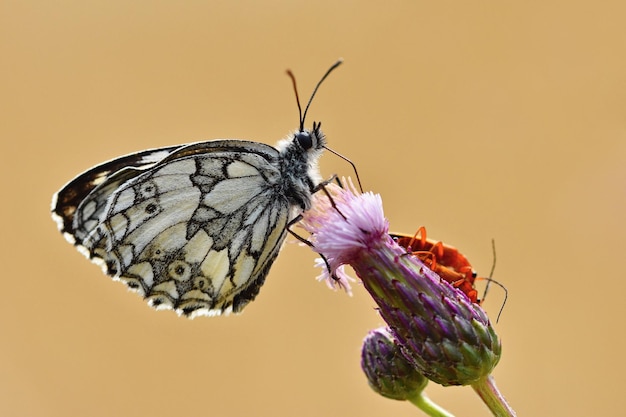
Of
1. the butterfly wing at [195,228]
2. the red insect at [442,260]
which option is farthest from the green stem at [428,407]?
the butterfly wing at [195,228]

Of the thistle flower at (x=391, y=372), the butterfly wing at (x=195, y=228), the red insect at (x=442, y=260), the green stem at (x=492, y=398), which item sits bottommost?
the green stem at (x=492, y=398)

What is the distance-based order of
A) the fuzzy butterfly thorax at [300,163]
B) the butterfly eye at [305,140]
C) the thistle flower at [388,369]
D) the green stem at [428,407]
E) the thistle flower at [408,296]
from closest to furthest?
the thistle flower at [408,296], the green stem at [428,407], the thistle flower at [388,369], the fuzzy butterfly thorax at [300,163], the butterfly eye at [305,140]

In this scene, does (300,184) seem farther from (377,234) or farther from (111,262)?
(111,262)

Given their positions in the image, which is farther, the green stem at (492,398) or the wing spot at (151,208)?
the wing spot at (151,208)

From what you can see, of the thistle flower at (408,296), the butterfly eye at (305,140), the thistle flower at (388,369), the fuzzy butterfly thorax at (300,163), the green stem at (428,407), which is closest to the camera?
the thistle flower at (408,296)

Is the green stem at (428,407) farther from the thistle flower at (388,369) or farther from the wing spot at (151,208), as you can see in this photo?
the wing spot at (151,208)

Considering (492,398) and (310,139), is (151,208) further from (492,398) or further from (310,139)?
(492,398)

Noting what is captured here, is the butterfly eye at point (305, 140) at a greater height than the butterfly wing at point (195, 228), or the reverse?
the butterfly eye at point (305, 140)

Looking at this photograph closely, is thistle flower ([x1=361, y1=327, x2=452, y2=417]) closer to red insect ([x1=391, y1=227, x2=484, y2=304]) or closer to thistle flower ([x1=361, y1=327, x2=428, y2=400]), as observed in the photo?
thistle flower ([x1=361, y1=327, x2=428, y2=400])
